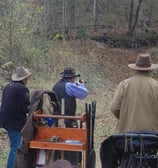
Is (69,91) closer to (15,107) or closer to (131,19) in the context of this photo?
(15,107)

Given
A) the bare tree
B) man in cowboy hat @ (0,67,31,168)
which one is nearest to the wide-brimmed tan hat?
man in cowboy hat @ (0,67,31,168)

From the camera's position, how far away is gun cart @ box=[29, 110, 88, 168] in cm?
575

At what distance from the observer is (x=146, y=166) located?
5.21 m

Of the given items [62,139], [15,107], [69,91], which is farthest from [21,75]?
[62,139]

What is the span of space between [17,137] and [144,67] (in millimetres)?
2366

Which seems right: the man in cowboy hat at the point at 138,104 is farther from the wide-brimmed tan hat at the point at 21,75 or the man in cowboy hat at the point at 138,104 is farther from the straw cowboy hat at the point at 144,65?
the wide-brimmed tan hat at the point at 21,75

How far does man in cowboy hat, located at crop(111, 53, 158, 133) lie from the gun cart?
50cm

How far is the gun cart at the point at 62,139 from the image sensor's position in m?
5.75

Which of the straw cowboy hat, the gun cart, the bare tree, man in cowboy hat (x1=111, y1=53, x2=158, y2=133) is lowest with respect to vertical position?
the bare tree

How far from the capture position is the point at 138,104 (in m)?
5.71

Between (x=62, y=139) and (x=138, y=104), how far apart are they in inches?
42.7

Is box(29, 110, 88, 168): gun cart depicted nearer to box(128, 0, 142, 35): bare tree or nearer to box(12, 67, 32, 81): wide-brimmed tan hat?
box(12, 67, 32, 81): wide-brimmed tan hat

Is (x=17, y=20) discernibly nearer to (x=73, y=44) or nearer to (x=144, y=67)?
(x=144, y=67)

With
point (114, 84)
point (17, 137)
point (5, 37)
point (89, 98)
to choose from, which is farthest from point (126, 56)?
point (17, 137)
